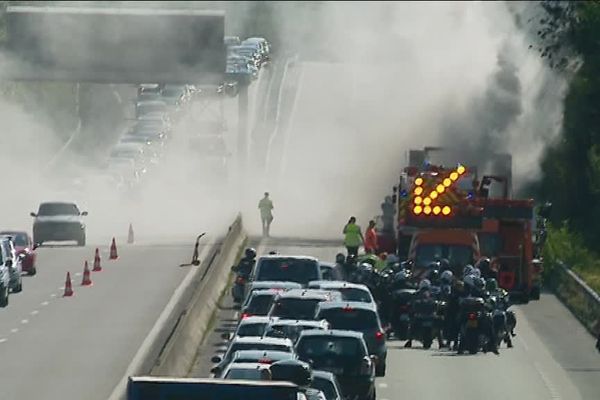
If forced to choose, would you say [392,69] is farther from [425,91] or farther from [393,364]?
[393,364]

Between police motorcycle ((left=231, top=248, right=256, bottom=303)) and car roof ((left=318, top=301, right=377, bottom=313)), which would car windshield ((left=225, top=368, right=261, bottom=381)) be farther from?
police motorcycle ((left=231, top=248, right=256, bottom=303))

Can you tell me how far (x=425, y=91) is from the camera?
8744 centimetres

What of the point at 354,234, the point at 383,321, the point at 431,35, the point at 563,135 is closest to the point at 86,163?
the point at 431,35

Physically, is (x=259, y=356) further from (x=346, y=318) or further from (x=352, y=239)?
(x=352, y=239)

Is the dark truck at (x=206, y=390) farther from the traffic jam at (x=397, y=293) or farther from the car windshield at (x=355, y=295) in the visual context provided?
the car windshield at (x=355, y=295)

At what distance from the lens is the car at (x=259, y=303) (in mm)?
42688

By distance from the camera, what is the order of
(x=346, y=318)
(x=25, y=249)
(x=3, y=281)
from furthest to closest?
1. (x=25, y=249)
2. (x=3, y=281)
3. (x=346, y=318)

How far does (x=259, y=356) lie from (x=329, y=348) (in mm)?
3232

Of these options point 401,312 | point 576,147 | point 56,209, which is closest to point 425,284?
point 401,312

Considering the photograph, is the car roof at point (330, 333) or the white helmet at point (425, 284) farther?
the white helmet at point (425, 284)

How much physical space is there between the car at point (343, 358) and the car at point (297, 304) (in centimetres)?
522

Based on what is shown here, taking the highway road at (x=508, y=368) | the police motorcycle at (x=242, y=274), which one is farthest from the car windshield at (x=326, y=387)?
the police motorcycle at (x=242, y=274)

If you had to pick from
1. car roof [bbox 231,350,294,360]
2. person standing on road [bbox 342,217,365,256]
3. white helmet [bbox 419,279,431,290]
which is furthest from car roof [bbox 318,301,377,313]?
person standing on road [bbox 342,217,365,256]

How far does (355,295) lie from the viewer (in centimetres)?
4384
